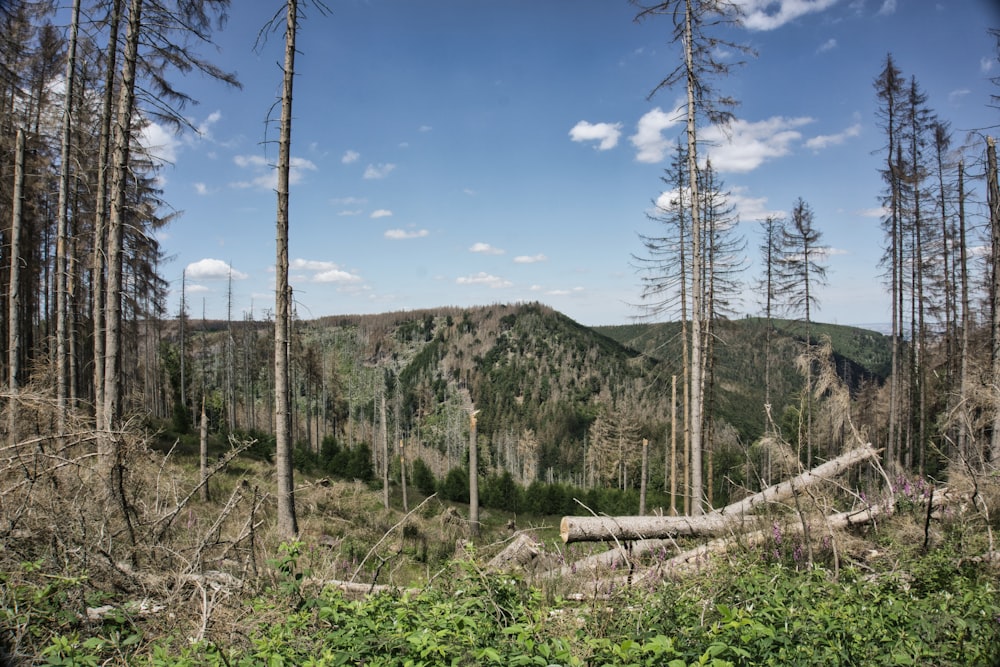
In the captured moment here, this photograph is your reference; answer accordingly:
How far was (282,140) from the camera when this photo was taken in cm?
767

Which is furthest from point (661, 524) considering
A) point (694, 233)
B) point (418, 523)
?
point (418, 523)

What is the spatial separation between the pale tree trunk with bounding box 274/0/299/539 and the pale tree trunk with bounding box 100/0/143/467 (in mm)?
2790

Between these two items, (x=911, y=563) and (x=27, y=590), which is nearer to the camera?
(x=27, y=590)

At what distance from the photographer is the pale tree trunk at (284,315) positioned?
7.22m

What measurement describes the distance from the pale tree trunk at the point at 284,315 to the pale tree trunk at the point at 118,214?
2.79m

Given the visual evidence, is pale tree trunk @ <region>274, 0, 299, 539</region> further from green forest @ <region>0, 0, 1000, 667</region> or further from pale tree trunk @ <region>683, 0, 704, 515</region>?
pale tree trunk @ <region>683, 0, 704, 515</region>

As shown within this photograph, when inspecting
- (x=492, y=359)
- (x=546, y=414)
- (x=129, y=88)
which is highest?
(x=129, y=88)

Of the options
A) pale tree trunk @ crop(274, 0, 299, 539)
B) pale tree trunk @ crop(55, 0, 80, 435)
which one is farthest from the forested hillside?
pale tree trunk @ crop(55, 0, 80, 435)

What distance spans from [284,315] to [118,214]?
3551 millimetres

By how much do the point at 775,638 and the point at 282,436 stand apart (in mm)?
6384

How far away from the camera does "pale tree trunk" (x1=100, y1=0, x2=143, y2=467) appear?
8.13 metres

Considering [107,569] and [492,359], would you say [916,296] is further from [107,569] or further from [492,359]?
[492,359]

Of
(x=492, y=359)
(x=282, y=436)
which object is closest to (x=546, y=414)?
(x=492, y=359)

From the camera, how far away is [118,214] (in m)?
8.36
